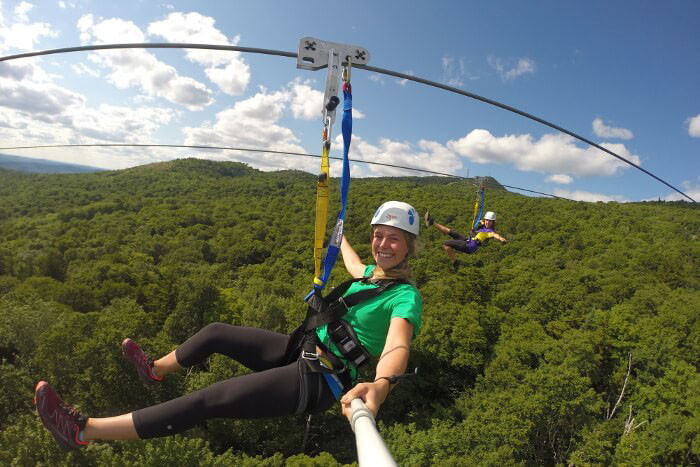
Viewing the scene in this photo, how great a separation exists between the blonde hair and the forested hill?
340 inches

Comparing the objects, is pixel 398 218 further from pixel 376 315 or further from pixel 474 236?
pixel 474 236

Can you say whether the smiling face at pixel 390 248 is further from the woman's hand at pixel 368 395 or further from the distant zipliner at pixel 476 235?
the distant zipliner at pixel 476 235

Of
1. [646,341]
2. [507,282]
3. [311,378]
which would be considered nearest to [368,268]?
[311,378]

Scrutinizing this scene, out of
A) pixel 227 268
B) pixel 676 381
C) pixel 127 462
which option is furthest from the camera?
pixel 227 268

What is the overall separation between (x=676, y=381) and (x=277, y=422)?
2463 cm

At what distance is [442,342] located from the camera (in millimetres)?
29859

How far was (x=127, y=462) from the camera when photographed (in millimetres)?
13992

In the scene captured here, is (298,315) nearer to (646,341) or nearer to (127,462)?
(127,462)

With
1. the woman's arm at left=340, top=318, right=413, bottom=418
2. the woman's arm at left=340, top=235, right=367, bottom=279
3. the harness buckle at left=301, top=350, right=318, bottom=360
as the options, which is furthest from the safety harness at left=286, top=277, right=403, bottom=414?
the woman's arm at left=340, top=235, right=367, bottom=279

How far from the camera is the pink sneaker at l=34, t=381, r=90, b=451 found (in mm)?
2369

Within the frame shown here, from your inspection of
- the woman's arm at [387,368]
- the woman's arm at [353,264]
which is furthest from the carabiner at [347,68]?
the woman's arm at [387,368]

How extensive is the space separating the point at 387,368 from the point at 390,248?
36.3 inches

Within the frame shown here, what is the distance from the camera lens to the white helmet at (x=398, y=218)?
8.96 ft

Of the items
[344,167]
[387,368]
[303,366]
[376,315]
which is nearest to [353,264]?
[376,315]
